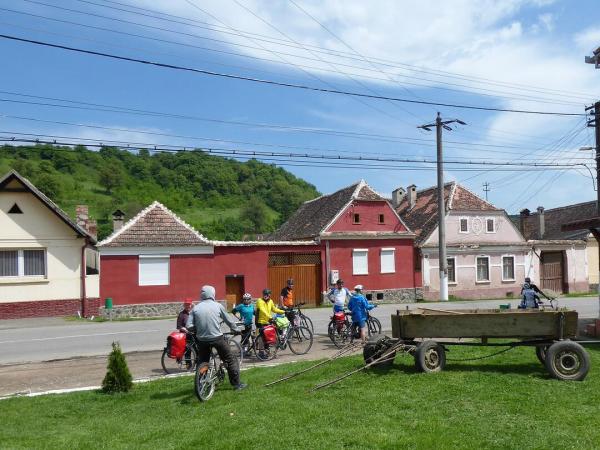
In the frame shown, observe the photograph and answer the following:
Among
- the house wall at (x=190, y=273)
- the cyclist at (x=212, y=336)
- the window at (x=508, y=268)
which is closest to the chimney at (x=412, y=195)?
the window at (x=508, y=268)

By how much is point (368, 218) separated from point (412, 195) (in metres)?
8.66

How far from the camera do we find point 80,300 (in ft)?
82.2

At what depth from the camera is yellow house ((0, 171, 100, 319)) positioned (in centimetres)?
2403

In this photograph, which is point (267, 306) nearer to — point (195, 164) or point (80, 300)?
point (80, 300)

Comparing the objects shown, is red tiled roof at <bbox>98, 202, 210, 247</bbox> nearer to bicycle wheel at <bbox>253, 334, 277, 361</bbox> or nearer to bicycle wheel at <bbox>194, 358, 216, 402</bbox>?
bicycle wheel at <bbox>253, 334, 277, 361</bbox>

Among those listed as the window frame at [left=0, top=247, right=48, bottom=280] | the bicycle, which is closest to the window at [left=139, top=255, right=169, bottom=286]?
the window frame at [left=0, top=247, right=48, bottom=280]

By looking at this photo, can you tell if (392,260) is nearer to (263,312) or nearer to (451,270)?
(451,270)

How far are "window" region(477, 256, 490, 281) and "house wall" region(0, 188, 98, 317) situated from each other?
23.0 m

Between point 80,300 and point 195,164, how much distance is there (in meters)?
73.2

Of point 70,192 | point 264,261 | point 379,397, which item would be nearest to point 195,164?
point 70,192

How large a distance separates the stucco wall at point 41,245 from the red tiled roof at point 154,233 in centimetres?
156

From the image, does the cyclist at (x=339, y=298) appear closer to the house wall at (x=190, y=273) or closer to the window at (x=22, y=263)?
the house wall at (x=190, y=273)

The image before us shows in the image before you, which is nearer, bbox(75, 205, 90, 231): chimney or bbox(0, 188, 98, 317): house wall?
bbox(0, 188, 98, 317): house wall

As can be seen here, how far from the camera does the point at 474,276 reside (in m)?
34.7
